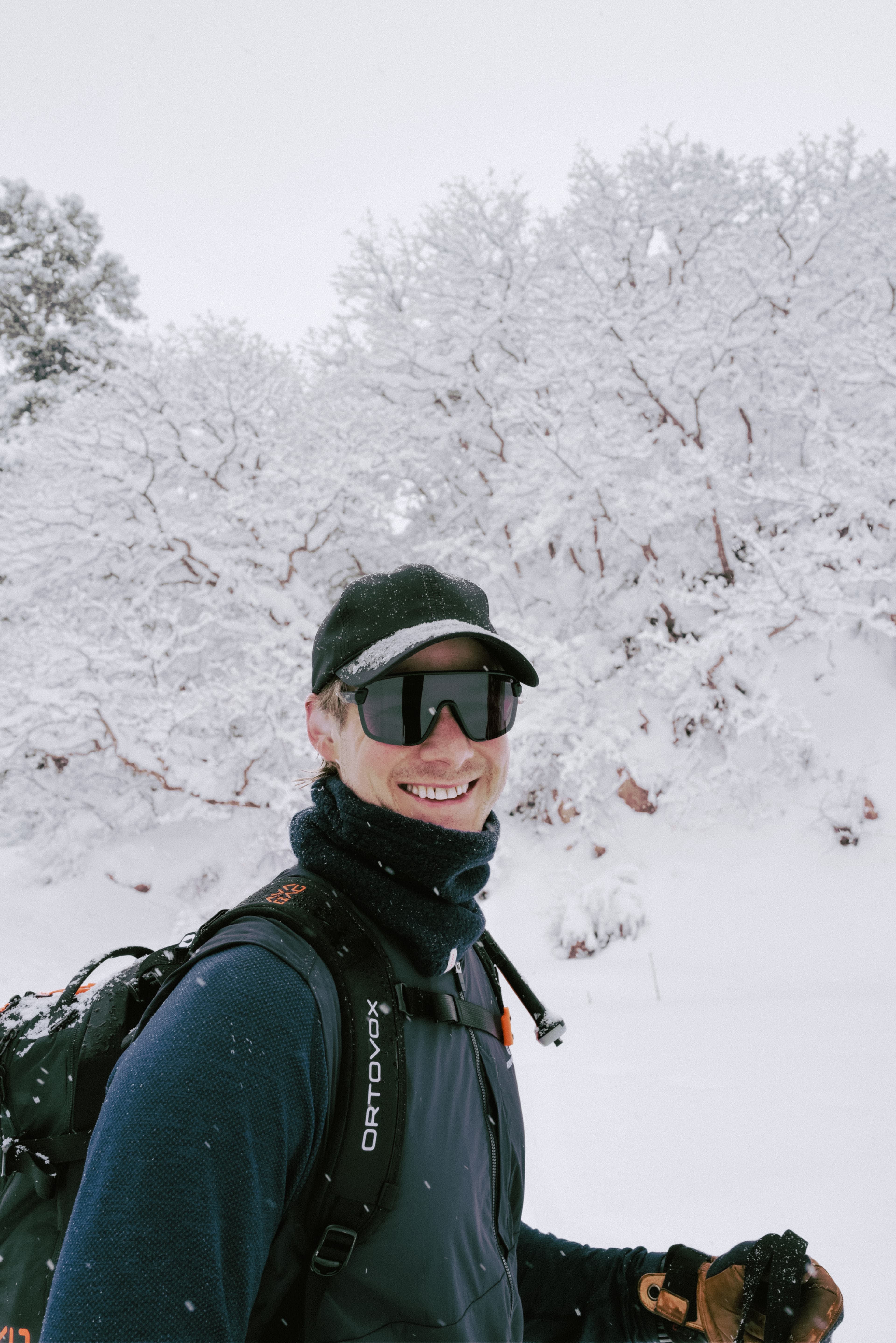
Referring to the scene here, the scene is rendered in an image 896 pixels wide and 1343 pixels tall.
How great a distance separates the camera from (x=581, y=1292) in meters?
1.44

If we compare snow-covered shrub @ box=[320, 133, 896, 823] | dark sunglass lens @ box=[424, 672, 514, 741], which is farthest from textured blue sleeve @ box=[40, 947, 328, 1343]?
snow-covered shrub @ box=[320, 133, 896, 823]

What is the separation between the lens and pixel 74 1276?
664 millimetres

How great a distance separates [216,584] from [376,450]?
3121 mm

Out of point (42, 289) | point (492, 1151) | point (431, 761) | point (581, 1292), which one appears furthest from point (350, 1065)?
point (42, 289)

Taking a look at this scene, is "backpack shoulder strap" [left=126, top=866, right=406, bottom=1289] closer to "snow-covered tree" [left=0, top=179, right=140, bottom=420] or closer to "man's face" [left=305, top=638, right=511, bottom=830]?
"man's face" [left=305, top=638, right=511, bottom=830]

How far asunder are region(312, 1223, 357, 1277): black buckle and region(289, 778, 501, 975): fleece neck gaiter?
1.18 feet

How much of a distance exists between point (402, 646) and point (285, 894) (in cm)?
49

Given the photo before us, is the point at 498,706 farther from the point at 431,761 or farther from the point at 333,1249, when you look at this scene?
the point at 333,1249

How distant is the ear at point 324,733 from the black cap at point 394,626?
43 millimetres

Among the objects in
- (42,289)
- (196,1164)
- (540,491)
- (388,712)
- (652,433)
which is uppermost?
(42,289)

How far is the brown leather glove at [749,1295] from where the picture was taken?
46.4 inches

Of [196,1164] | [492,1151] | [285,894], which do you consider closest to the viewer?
[196,1164]

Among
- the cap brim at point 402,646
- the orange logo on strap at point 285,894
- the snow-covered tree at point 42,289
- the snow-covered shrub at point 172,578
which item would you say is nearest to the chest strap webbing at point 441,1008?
the orange logo on strap at point 285,894

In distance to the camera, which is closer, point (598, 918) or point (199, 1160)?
point (199, 1160)
